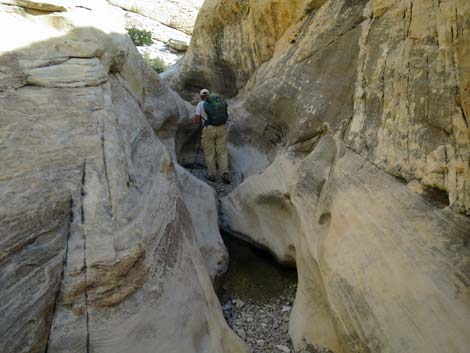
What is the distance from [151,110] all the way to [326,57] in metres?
3.11

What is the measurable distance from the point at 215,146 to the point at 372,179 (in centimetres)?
440

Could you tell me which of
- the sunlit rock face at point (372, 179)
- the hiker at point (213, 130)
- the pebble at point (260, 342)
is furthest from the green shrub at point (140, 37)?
the pebble at point (260, 342)

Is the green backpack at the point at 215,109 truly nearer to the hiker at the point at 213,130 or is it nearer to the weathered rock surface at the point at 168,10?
the hiker at the point at 213,130

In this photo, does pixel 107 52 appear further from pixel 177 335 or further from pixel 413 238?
pixel 413 238

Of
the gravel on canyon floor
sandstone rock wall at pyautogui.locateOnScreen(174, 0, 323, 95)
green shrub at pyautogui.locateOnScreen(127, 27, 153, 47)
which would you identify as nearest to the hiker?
sandstone rock wall at pyautogui.locateOnScreen(174, 0, 323, 95)

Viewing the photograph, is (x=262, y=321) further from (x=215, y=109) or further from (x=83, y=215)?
(x=215, y=109)

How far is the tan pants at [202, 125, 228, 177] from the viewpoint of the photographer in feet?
24.8

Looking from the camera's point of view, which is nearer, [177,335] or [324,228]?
[177,335]

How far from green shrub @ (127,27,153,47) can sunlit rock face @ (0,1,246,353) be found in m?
12.7

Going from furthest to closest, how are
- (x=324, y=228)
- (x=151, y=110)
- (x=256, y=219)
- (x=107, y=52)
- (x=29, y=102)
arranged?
(x=151, y=110)
(x=256, y=219)
(x=107, y=52)
(x=324, y=228)
(x=29, y=102)

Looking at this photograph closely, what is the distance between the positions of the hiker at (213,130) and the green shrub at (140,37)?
10893mm

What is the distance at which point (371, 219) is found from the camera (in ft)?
11.9

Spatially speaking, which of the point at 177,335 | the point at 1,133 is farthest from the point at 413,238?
the point at 1,133

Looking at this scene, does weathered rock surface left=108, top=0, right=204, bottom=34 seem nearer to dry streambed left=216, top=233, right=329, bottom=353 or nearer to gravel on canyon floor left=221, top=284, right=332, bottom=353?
dry streambed left=216, top=233, right=329, bottom=353
